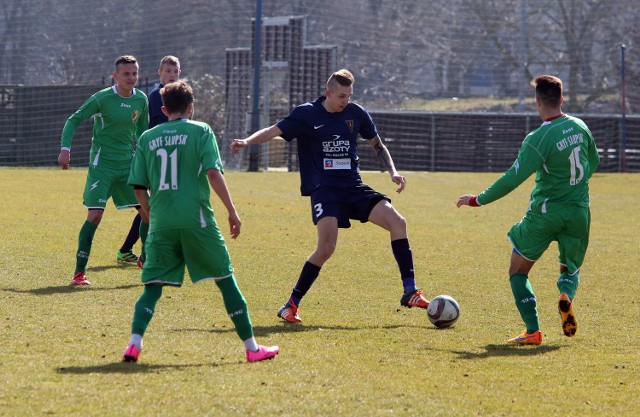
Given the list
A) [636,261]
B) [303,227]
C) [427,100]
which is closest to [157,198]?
[636,261]

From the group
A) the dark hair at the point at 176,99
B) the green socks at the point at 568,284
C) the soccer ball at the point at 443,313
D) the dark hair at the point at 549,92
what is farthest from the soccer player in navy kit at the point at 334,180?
the dark hair at the point at 176,99

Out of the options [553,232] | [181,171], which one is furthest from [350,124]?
[181,171]

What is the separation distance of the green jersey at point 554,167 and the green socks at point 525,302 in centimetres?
52

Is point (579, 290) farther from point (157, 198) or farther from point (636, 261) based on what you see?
point (157, 198)

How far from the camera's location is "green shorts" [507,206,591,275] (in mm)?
7559

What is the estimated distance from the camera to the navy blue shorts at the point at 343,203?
336 inches

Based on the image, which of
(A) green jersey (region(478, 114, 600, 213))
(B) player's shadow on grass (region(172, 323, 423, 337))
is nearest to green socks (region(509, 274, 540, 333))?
(A) green jersey (region(478, 114, 600, 213))

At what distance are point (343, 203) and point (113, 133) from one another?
10.1 ft

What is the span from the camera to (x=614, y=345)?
748 cm

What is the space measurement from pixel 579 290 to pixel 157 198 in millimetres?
5077

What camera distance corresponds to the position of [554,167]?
24.7ft

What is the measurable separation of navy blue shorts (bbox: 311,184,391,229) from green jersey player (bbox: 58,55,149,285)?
8.65 feet

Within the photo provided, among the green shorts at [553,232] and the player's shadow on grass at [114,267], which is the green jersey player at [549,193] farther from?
the player's shadow on grass at [114,267]

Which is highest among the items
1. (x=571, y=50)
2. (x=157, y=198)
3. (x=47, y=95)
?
(x=571, y=50)
